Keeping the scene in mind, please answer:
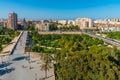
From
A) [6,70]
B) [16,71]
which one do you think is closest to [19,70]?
[16,71]

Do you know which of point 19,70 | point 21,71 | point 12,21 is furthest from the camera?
point 12,21

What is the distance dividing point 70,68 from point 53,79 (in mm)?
2812

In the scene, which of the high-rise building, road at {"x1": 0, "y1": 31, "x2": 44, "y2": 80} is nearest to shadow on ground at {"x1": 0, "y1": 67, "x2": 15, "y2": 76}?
road at {"x1": 0, "y1": 31, "x2": 44, "y2": 80}

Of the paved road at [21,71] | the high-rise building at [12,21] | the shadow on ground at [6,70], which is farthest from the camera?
the high-rise building at [12,21]

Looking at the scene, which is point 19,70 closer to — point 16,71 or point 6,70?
point 16,71

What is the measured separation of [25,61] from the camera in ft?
63.9

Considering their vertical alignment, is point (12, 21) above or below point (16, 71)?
above

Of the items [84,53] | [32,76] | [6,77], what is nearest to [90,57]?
[84,53]

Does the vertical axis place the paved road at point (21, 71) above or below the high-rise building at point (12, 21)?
below

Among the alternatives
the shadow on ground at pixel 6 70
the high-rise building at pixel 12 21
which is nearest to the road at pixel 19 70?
the shadow on ground at pixel 6 70

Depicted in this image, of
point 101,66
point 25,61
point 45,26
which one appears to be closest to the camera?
point 101,66

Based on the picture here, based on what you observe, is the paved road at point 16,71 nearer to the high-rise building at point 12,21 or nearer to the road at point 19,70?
the road at point 19,70

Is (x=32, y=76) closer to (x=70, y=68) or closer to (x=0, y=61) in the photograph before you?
(x=70, y=68)

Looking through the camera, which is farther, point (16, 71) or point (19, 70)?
point (19, 70)
